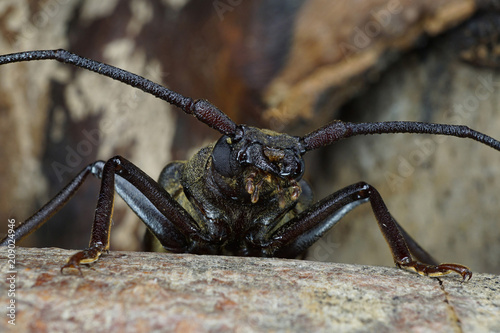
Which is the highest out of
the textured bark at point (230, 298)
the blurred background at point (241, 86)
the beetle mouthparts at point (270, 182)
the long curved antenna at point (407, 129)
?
the blurred background at point (241, 86)

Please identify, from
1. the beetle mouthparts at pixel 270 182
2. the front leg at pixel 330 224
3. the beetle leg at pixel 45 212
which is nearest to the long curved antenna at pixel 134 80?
the beetle mouthparts at pixel 270 182

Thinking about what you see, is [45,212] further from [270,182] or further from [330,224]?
[330,224]

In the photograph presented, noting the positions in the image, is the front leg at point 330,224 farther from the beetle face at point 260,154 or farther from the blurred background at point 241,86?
the blurred background at point 241,86

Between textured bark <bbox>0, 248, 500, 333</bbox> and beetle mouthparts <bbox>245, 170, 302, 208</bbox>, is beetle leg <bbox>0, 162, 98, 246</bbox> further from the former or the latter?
beetle mouthparts <bbox>245, 170, 302, 208</bbox>

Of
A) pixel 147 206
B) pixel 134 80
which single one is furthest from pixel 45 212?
pixel 134 80

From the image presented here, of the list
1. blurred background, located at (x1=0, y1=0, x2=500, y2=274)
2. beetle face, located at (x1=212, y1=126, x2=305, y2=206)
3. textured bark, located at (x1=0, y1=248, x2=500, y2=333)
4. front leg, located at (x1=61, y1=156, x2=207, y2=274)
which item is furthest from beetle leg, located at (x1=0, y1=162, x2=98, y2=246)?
blurred background, located at (x1=0, y1=0, x2=500, y2=274)

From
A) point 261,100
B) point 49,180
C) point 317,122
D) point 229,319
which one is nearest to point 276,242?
point 229,319
